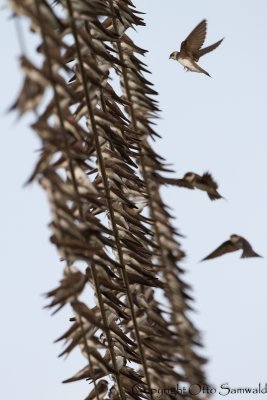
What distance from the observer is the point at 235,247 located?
1210mm

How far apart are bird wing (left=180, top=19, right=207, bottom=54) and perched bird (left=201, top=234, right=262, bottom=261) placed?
5.02 ft

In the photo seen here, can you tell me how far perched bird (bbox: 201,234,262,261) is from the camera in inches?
47.0

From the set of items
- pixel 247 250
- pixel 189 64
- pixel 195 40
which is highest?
pixel 195 40

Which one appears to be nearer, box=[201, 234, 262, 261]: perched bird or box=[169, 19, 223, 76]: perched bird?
box=[201, 234, 262, 261]: perched bird

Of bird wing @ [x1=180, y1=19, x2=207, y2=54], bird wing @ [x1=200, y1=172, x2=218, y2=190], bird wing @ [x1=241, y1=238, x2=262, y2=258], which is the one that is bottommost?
bird wing @ [x1=241, y1=238, x2=262, y2=258]

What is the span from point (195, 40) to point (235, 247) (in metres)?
1.65

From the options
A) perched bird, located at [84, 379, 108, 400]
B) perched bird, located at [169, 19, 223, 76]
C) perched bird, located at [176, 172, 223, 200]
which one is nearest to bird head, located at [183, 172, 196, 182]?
perched bird, located at [176, 172, 223, 200]

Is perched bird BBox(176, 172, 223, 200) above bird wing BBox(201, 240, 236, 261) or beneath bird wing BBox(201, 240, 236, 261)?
above

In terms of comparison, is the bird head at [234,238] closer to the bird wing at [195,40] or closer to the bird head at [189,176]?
the bird head at [189,176]

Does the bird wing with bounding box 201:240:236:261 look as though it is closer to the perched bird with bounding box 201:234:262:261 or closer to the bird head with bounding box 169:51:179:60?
the perched bird with bounding box 201:234:262:261

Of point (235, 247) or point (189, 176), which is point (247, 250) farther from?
point (189, 176)

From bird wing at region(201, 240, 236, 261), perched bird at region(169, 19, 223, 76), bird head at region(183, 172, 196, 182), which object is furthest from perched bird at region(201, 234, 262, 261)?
perched bird at region(169, 19, 223, 76)

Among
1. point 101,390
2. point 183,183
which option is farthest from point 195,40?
point 101,390

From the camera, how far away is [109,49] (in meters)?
1.34
